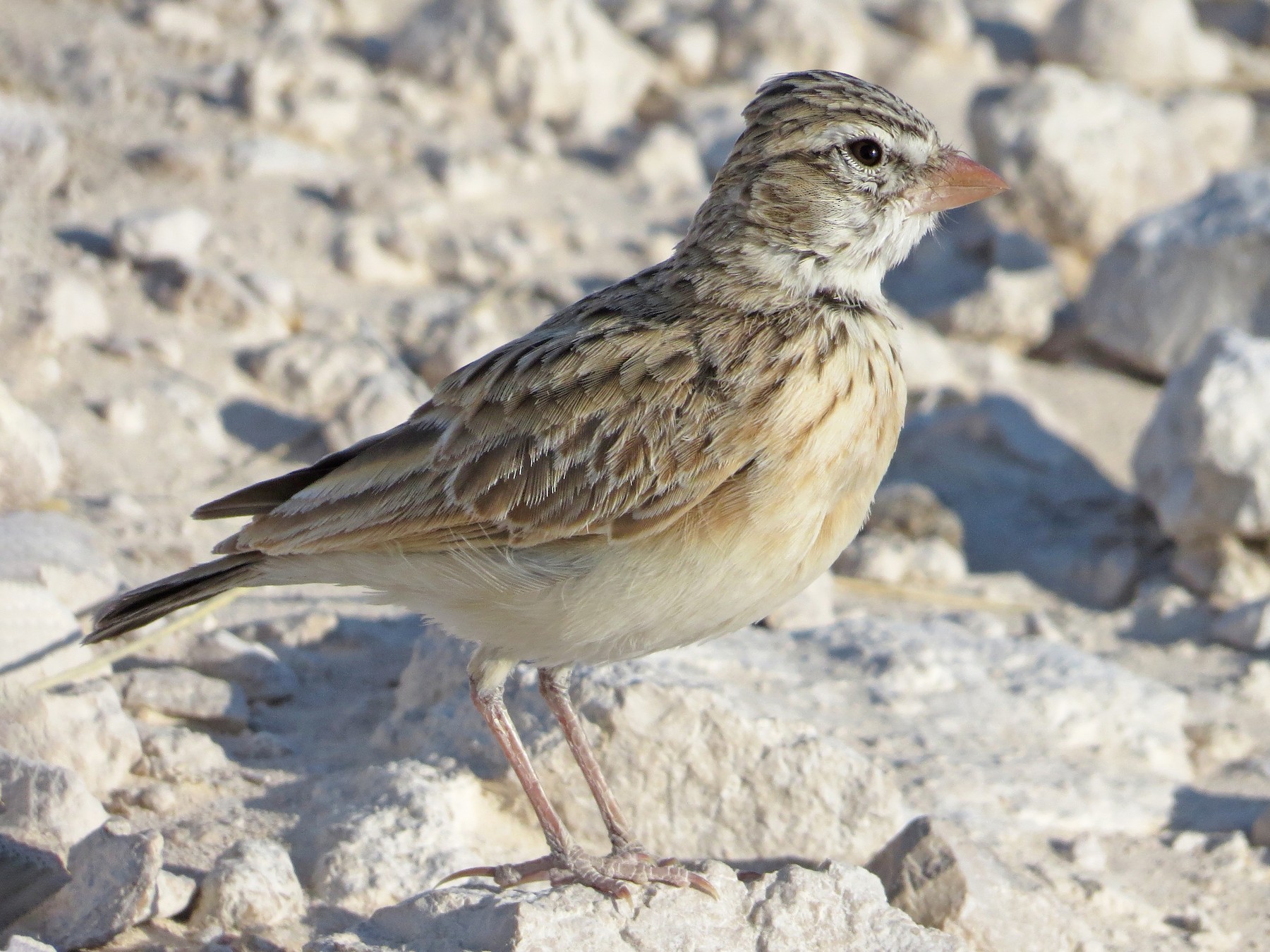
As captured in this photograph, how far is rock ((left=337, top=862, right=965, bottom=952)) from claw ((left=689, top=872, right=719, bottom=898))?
0.06 ft

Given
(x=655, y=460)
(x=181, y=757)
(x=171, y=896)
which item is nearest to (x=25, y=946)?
(x=171, y=896)

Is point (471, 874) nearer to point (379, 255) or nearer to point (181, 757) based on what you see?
point (181, 757)

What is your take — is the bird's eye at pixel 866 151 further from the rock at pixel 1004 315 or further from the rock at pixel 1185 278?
the rock at pixel 1004 315

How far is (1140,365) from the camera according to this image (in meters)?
9.17

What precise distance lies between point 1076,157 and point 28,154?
5977 millimetres

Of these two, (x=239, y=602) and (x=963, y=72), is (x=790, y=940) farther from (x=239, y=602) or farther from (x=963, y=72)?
(x=963, y=72)

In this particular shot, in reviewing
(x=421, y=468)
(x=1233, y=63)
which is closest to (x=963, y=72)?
(x=1233, y=63)

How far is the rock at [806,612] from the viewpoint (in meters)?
6.36

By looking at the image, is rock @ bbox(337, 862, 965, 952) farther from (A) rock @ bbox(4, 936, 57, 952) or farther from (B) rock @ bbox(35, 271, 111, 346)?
(B) rock @ bbox(35, 271, 111, 346)

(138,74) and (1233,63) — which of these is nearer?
(138,74)

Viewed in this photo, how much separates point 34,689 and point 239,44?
6.06 meters

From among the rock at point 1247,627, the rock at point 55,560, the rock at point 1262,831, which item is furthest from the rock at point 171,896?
→ the rock at point 1247,627

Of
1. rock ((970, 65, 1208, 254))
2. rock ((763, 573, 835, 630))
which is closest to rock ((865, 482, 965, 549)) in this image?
rock ((763, 573, 835, 630))

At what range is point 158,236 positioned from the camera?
25.6 ft
